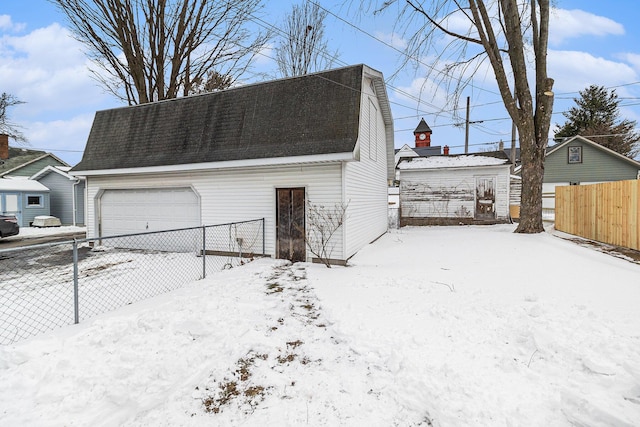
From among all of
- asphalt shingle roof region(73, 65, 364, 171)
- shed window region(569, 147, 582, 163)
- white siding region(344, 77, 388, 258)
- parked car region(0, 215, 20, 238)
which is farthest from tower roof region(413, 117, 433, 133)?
parked car region(0, 215, 20, 238)

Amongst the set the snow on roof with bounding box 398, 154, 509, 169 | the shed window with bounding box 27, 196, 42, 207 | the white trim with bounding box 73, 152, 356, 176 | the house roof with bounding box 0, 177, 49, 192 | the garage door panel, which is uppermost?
the snow on roof with bounding box 398, 154, 509, 169

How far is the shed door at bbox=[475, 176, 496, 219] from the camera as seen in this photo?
49.2 ft

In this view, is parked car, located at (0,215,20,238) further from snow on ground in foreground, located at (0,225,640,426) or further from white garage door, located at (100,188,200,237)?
snow on ground in foreground, located at (0,225,640,426)

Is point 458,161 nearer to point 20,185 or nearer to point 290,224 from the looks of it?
point 290,224

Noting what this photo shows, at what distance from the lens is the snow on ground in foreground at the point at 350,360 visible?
8.00 ft

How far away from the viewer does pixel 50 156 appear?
2525 cm

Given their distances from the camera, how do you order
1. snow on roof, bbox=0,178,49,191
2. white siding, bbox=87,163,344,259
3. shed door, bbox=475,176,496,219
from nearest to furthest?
white siding, bbox=87,163,344,259 → shed door, bbox=475,176,496,219 → snow on roof, bbox=0,178,49,191

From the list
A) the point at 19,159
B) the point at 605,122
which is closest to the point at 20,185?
the point at 19,159

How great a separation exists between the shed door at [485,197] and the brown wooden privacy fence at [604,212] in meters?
3.08

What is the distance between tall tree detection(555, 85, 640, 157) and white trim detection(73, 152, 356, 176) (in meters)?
32.6

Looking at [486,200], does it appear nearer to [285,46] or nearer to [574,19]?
[574,19]

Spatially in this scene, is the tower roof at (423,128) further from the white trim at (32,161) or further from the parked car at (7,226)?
the parked car at (7,226)

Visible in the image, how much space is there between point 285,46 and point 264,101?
11896mm

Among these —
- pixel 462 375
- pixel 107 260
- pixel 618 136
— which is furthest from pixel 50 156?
pixel 618 136
